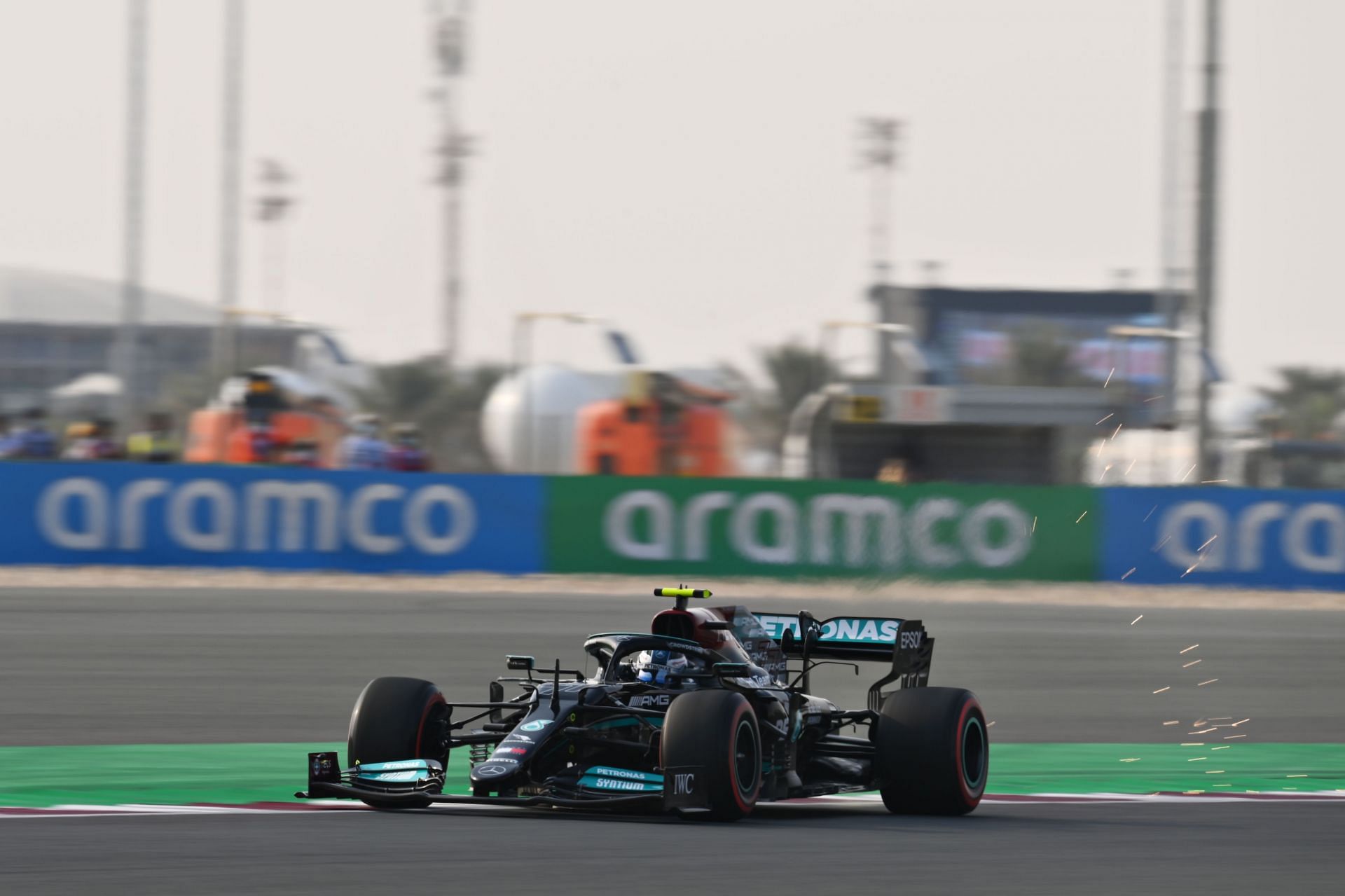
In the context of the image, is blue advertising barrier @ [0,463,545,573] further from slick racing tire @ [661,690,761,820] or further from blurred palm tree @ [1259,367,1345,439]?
blurred palm tree @ [1259,367,1345,439]

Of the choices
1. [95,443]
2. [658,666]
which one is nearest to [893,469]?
[95,443]

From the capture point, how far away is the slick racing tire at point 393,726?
8.93 m

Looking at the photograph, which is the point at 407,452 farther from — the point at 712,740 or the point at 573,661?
the point at 712,740

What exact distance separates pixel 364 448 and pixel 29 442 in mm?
4725

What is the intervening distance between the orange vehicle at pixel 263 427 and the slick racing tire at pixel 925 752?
19460mm

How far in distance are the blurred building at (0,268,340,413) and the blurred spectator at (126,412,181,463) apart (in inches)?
149

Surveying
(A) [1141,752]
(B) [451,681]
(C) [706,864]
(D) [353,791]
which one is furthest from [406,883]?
(B) [451,681]

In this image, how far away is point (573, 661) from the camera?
1647 centimetres

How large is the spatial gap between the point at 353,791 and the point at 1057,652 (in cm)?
1113

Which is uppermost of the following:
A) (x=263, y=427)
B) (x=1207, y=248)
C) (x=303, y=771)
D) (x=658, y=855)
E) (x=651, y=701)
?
(x=1207, y=248)

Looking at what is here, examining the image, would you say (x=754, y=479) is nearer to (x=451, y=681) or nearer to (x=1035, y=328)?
(x=451, y=681)

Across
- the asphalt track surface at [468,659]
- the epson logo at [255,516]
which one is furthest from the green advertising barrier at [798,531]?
the asphalt track surface at [468,659]

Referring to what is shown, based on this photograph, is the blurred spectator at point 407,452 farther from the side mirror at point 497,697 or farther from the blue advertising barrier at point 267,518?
the side mirror at point 497,697

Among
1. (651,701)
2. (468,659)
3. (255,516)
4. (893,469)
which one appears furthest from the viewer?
(893,469)
